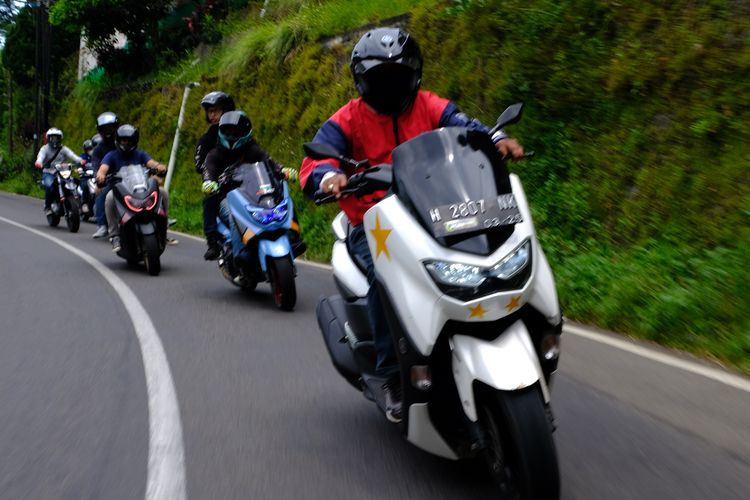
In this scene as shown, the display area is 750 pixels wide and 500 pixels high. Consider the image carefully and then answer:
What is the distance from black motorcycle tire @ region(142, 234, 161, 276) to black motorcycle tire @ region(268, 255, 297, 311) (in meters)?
2.90

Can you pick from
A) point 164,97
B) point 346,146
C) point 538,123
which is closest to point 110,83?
point 164,97

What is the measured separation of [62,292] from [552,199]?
17.0 ft

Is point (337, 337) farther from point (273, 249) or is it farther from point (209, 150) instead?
point (209, 150)

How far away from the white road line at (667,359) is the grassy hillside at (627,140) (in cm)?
27

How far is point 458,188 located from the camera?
3.57 meters

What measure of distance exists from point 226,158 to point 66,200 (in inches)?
370

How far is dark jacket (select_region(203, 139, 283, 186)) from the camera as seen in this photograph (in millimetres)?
9742

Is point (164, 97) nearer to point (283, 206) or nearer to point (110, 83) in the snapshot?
point (110, 83)

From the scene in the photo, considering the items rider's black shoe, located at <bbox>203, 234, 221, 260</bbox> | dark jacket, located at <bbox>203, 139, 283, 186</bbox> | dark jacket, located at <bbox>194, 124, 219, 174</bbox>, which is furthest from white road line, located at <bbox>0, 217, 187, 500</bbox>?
dark jacket, located at <bbox>194, 124, 219, 174</bbox>

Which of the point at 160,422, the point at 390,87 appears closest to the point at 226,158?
the point at 160,422

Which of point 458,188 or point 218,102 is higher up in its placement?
point 458,188

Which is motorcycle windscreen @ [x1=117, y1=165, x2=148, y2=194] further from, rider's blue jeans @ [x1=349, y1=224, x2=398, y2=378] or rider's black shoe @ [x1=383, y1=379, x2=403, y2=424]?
rider's black shoe @ [x1=383, y1=379, x2=403, y2=424]

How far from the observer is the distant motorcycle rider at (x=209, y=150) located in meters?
9.91

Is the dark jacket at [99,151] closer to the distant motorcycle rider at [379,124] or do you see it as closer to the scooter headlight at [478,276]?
the distant motorcycle rider at [379,124]
